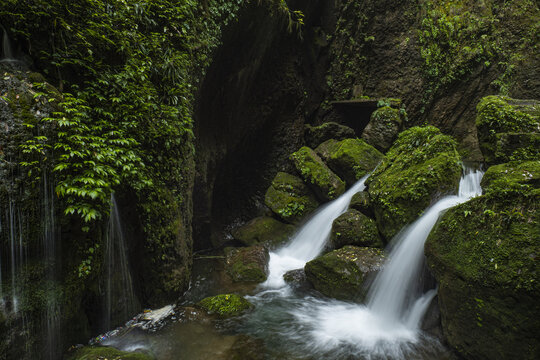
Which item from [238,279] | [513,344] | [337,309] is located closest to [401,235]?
[337,309]

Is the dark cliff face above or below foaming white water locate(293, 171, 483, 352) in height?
above

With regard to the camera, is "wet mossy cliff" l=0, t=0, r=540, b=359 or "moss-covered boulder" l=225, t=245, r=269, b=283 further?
"moss-covered boulder" l=225, t=245, r=269, b=283

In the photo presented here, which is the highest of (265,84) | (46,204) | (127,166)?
(265,84)

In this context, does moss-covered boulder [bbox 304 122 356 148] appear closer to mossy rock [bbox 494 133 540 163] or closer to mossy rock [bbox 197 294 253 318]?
mossy rock [bbox 494 133 540 163]

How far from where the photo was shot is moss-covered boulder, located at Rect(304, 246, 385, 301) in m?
5.06

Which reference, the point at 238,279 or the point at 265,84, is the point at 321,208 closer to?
the point at 238,279

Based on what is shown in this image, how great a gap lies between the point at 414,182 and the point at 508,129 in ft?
7.14

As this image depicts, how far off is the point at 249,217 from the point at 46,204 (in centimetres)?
745

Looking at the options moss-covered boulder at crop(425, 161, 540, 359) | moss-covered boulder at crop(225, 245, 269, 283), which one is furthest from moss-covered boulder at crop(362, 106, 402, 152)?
moss-covered boulder at crop(225, 245, 269, 283)

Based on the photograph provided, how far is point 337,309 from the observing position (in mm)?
4867

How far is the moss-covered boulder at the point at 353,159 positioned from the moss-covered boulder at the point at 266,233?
8.09ft

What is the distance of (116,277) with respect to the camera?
3977 millimetres

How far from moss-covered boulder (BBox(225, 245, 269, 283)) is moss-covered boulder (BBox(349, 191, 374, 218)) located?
2677mm

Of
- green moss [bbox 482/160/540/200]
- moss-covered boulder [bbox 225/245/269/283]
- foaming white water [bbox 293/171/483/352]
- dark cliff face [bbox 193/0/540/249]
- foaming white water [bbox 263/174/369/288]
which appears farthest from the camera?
dark cliff face [bbox 193/0/540/249]
